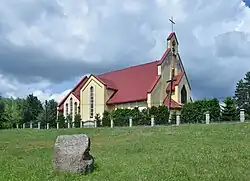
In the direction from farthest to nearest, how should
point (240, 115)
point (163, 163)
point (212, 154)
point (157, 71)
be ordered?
point (157, 71), point (240, 115), point (212, 154), point (163, 163)

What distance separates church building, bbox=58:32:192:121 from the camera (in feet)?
190

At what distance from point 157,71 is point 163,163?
44585 millimetres

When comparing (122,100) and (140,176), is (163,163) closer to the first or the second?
(140,176)

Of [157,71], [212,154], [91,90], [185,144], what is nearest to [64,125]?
[91,90]

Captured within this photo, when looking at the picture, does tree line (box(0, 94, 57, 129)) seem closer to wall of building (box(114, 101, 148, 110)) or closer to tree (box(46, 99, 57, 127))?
tree (box(46, 99, 57, 127))

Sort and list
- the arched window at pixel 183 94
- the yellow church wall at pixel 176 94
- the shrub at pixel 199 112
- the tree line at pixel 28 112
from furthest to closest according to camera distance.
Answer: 1. the tree line at pixel 28 112
2. the arched window at pixel 183 94
3. the yellow church wall at pixel 176 94
4. the shrub at pixel 199 112

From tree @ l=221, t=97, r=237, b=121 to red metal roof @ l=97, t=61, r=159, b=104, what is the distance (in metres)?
15.1

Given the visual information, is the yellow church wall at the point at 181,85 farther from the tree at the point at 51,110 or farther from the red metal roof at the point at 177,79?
the tree at the point at 51,110

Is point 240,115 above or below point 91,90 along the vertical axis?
below

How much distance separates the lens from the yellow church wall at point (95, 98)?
62125mm

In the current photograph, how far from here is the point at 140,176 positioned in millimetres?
12609

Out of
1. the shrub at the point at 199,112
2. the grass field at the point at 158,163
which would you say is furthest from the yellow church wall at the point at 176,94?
the grass field at the point at 158,163

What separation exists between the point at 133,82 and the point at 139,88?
7.25ft

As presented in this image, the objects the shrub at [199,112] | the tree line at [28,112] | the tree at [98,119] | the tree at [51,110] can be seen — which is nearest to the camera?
the shrub at [199,112]
